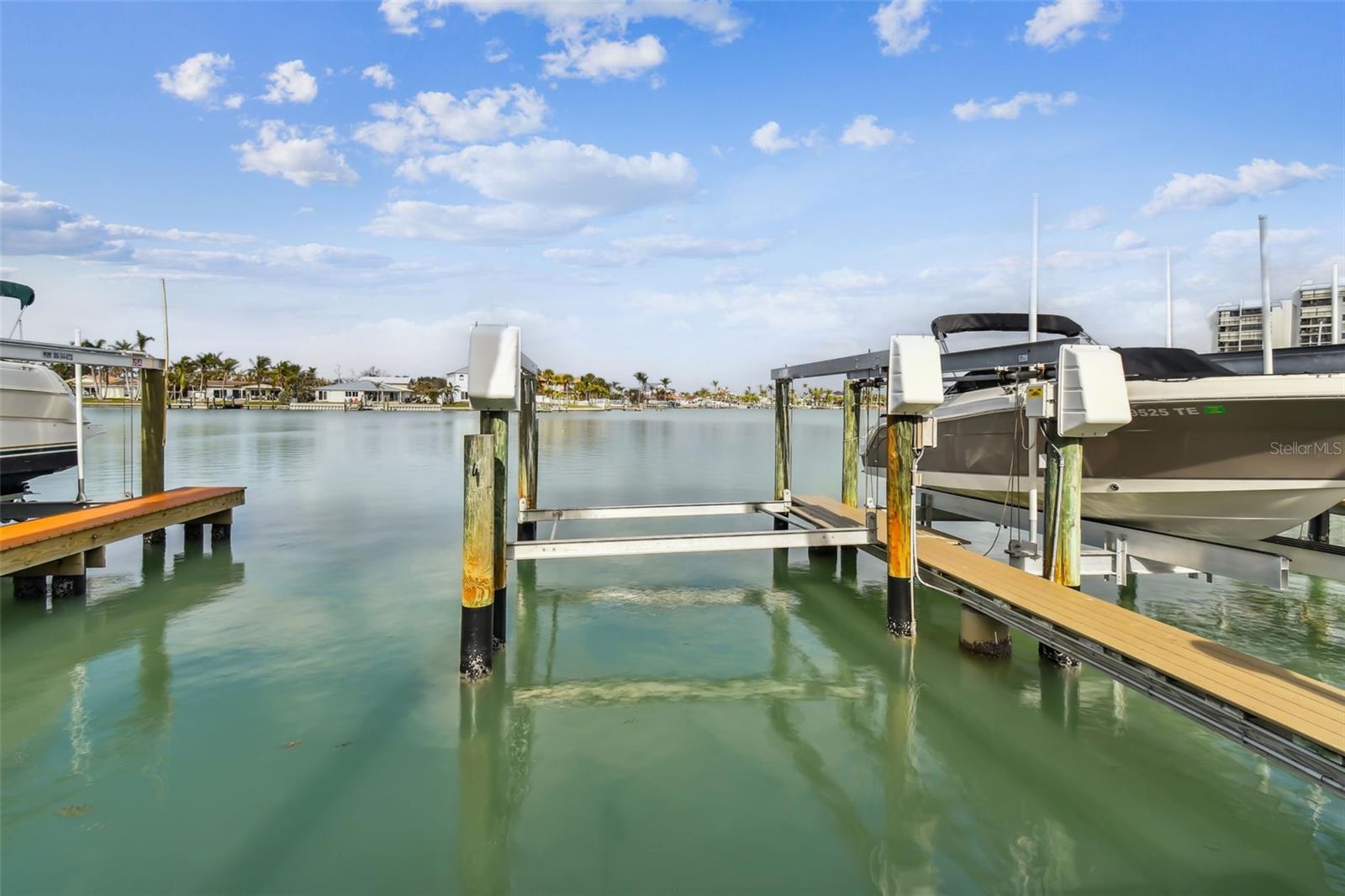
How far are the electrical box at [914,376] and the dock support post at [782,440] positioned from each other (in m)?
4.14

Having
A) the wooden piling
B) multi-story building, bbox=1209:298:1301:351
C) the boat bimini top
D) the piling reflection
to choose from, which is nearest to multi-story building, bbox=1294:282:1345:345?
multi-story building, bbox=1209:298:1301:351

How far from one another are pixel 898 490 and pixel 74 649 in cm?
745

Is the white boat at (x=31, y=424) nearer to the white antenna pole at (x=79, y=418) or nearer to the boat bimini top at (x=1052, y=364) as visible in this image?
the white antenna pole at (x=79, y=418)

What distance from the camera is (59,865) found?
338cm

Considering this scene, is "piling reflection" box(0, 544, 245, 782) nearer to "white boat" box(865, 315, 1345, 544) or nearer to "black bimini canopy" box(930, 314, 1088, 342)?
"white boat" box(865, 315, 1345, 544)

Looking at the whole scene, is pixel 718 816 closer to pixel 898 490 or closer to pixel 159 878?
pixel 159 878

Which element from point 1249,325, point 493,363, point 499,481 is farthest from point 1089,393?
point 1249,325

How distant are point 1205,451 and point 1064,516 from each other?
5.55 ft

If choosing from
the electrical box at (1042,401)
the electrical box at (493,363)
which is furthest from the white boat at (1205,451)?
the electrical box at (493,363)

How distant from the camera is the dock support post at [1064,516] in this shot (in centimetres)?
568

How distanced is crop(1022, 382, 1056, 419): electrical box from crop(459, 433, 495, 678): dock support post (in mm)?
4441

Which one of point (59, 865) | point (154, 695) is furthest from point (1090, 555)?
point (154, 695)

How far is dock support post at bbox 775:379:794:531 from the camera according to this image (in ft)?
34.3

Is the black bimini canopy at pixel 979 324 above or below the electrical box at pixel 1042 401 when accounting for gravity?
above
